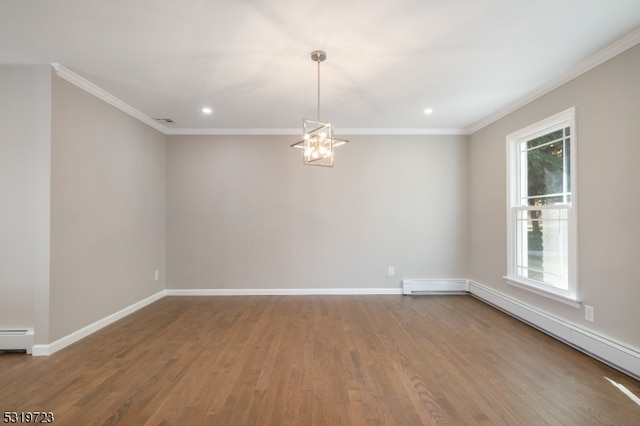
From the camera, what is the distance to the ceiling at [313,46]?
1919 mm

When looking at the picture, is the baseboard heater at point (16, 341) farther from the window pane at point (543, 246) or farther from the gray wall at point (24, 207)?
the window pane at point (543, 246)

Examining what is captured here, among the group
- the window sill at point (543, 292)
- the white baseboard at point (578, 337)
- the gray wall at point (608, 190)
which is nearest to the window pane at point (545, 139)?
the gray wall at point (608, 190)

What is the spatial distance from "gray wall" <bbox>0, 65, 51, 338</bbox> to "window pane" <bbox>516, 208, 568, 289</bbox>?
16.7 ft

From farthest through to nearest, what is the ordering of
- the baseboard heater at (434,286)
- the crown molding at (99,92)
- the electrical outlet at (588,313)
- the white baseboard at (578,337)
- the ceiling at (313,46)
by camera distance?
the baseboard heater at (434,286) → the crown molding at (99,92) → the electrical outlet at (588,313) → the white baseboard at (578,337) → the ceiling at (313,46)

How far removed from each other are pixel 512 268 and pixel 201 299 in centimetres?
447

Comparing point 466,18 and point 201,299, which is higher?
point 466,18

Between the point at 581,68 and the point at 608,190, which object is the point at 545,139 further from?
the point at 608,190

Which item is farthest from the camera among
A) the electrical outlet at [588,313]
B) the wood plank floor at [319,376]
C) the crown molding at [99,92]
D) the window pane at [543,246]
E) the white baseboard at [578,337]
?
the window pane at [543,246]

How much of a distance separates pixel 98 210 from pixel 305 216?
8.82ft

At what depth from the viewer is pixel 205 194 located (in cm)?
457

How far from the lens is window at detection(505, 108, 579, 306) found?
2801mm

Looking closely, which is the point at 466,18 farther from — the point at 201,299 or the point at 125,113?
the point at 201,299

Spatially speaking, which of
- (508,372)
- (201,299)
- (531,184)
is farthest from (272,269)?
(531,184)

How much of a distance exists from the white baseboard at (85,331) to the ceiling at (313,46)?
262 cm
